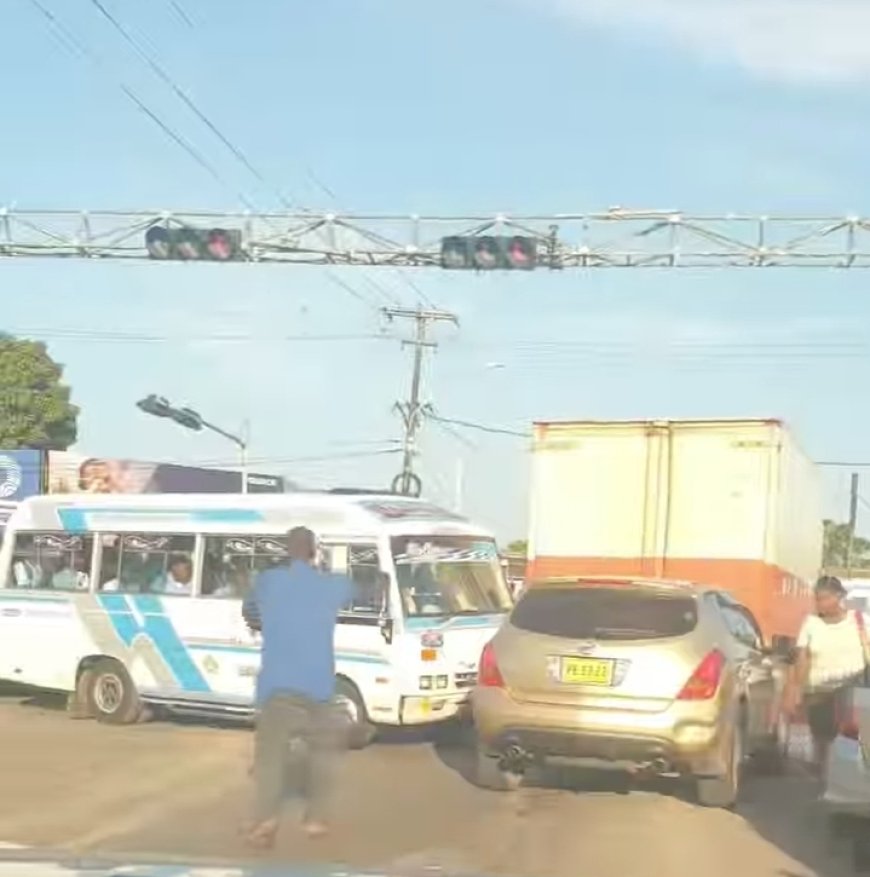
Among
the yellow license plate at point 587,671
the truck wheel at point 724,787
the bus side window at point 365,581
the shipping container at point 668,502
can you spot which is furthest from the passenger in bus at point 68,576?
the truck wheel at point 724,787

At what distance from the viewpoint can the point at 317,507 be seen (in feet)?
47.3

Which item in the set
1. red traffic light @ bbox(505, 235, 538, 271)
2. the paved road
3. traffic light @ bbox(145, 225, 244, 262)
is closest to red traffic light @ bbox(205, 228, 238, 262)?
traffic light @ bbox(145, 225, 244, 262)

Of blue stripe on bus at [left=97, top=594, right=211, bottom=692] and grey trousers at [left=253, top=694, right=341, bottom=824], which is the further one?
blue stripe on bus at [left=97, top=594, right=211, bottom=692]

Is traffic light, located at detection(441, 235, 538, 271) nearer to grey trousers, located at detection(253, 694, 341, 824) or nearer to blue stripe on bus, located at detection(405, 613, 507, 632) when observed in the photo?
blue stripe on bus, located at detection(405, 613, 507, 632)

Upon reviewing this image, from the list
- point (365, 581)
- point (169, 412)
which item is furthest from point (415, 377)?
point (365, 581)

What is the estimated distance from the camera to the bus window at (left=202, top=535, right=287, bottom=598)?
583 inches

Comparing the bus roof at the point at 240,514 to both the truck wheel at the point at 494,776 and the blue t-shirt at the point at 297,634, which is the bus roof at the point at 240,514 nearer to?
the truck wheel at the point at 494,776

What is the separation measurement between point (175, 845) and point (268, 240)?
18.9m

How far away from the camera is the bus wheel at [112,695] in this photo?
15273 mm

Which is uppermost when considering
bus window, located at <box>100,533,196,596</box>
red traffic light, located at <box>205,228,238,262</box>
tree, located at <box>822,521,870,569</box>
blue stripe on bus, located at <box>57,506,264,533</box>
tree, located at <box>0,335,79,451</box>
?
red traffic light, located at <box>205,228,238,262</box>

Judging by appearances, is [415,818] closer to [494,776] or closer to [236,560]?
[494,776]

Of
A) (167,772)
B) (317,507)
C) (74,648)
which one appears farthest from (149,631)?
(167,772)

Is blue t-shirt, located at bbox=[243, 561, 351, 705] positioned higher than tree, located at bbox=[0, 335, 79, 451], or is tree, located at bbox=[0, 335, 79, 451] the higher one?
tree, located at bbox=[0, 335, 79, 451]

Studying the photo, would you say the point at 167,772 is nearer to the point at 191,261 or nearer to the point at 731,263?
the point at 191,261
